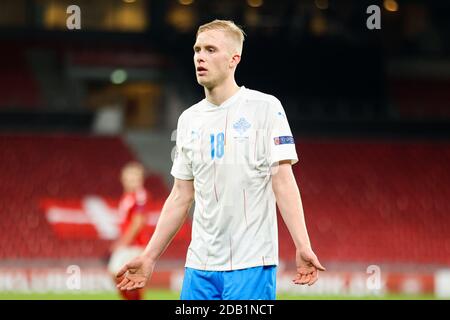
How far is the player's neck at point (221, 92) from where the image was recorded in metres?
5.05

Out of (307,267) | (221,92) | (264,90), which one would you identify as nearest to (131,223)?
(221,92)

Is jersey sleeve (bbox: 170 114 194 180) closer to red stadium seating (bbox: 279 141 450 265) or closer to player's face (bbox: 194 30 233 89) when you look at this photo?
player's face (bbox: 194 30 233 89)

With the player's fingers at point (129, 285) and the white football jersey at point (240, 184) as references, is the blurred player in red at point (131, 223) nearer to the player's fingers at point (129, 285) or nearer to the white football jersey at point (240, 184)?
the player's fingers at point (129, 285)

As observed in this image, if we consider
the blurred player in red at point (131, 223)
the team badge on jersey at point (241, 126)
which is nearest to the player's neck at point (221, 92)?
the team badge on jersey at point (241, 126)

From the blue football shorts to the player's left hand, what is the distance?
209 mm

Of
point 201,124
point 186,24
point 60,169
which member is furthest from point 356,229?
point 201,124

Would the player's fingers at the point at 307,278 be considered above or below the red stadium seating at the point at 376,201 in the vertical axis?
below

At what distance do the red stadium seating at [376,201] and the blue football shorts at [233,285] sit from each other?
15.1 meters

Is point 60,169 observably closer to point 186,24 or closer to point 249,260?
point 186,24

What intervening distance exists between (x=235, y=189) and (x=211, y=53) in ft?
2.28

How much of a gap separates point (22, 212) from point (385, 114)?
1025 cm

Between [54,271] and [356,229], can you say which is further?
[356,229]

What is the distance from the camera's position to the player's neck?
5.05 m

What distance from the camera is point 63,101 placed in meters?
28.0
